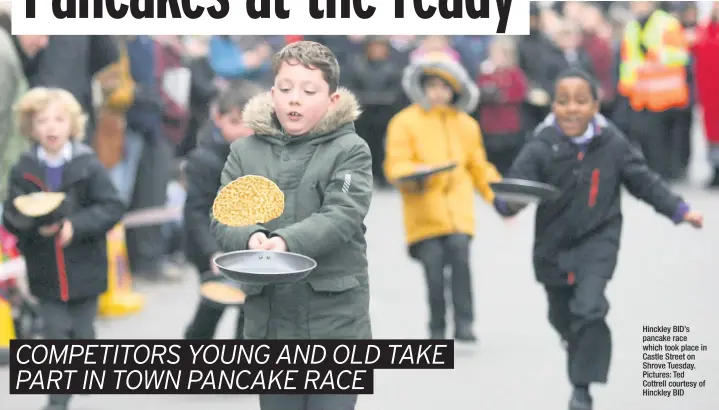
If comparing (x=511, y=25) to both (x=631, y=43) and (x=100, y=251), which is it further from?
(x=631, y=43)

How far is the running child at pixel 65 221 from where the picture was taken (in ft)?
21.0

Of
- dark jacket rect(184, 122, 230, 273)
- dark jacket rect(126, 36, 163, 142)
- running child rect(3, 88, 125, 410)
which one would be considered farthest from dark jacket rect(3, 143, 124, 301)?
dark jacket rect(126, 36, 163, 142)

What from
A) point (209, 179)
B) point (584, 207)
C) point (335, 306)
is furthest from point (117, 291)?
point (335, 306)

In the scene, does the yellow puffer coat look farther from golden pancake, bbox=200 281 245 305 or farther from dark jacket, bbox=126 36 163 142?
dark jacket, bbox=126 36 163 142

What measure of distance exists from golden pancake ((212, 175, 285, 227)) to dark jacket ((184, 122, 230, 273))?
7.05 ft

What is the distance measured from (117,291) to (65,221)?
2626mm

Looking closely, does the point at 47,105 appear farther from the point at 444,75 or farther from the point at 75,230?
the point at 444,75

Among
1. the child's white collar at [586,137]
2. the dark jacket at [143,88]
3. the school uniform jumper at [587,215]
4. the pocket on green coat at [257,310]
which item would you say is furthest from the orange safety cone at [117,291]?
the pocket on green coat at [257,310]

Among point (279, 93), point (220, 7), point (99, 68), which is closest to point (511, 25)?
point (220, 7)

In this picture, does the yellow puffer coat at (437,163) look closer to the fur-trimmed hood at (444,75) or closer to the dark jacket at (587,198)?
the fur-trimmed hood at (444,75)

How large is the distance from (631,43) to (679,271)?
5.59m

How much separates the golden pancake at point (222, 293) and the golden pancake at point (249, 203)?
1.93m

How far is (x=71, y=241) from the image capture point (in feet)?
20.9

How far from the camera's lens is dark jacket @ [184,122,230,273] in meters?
6.72
